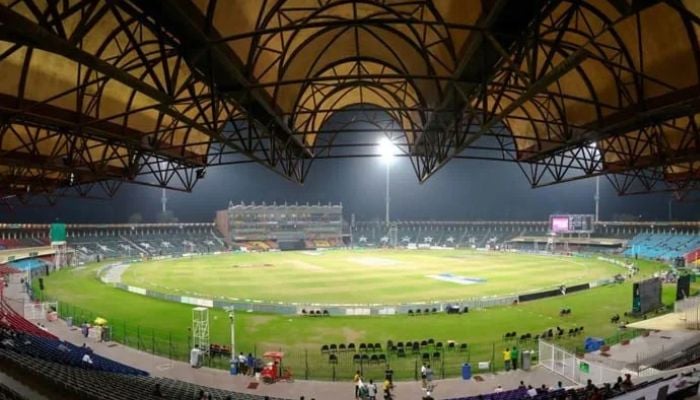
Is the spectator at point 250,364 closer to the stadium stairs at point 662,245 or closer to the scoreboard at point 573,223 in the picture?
the stadium stairs at point 662,245

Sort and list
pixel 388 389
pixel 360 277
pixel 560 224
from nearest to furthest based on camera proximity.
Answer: pixel 388 389 < pixel 360 277 < pixel 560 224

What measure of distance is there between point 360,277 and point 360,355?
3041cm

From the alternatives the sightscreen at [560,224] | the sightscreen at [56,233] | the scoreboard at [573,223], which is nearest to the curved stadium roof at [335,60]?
the sightscreen at [56,233]

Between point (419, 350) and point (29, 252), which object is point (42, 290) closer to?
point (29, 252)

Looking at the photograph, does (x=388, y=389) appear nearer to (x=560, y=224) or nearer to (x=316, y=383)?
(x=316, y=383)

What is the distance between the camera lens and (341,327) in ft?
105

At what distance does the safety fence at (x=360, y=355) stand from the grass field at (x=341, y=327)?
0.05 m

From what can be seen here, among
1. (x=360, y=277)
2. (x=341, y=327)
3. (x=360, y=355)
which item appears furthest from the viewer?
(x=360, y=277)

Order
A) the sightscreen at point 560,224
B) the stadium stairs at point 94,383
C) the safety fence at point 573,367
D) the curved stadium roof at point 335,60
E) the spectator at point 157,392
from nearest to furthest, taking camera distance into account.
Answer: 1. the curved stadium roof at point 335,60
2. the stadium stairs at point 94,383
3. the spectator at point 157,392
4. the safety fence at point 573,367
5. the sightscreen at point 560,224

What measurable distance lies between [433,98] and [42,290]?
44.4 m

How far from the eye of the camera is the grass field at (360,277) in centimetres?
4331

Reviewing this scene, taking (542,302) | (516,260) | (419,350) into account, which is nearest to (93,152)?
(419,350)

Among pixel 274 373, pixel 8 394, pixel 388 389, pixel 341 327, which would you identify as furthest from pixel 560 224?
pixel 8 394

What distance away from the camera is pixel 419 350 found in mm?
25656
